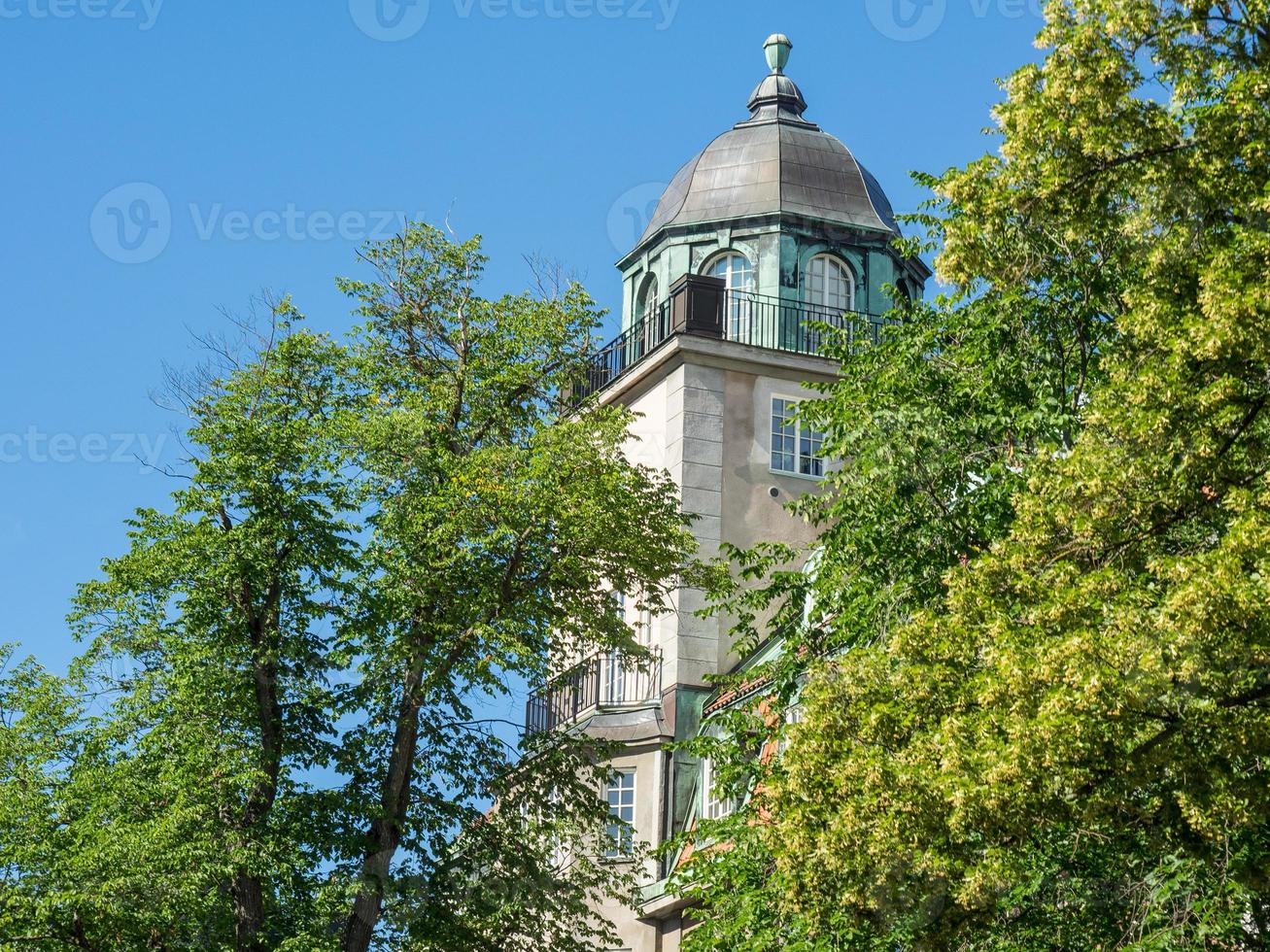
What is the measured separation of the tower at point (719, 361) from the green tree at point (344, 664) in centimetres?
501

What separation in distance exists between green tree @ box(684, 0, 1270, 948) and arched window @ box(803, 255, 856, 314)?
18752 mm

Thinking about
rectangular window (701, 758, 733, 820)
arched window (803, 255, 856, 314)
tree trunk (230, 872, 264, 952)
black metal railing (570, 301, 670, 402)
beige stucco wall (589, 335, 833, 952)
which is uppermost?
arched window (803, 255, 856, 314)

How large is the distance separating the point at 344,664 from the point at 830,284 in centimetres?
1587

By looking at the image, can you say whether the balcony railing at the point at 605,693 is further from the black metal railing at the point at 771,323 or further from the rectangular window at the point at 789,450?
the black metal railing at the point at 771,323

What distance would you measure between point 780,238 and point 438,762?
15340 millimetres

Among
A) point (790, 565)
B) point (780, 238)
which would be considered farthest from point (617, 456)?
point (780, 238)

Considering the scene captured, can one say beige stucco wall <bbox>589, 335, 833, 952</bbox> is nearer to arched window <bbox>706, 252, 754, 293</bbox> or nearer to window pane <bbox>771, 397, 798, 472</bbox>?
window pane <bbox>771, 397, 798, 472</bbox>

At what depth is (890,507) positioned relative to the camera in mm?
22875

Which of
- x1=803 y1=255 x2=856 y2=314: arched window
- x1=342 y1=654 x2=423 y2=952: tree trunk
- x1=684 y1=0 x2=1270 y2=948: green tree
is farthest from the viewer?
x1=803 y1=255 x2=856 y2=314: arched window

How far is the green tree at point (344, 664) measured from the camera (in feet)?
86.2

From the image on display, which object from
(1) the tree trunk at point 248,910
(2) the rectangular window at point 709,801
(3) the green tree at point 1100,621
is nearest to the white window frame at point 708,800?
(2) the rectangular window at point 709,801

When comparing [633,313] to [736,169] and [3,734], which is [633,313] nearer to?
[736,169]

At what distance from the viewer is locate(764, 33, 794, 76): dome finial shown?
43.6 metres

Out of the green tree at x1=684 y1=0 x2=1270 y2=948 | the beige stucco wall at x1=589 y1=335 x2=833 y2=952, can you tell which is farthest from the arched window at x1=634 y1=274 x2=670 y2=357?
the green tree at x1=684 y1=0 x2=1270 y2=948
